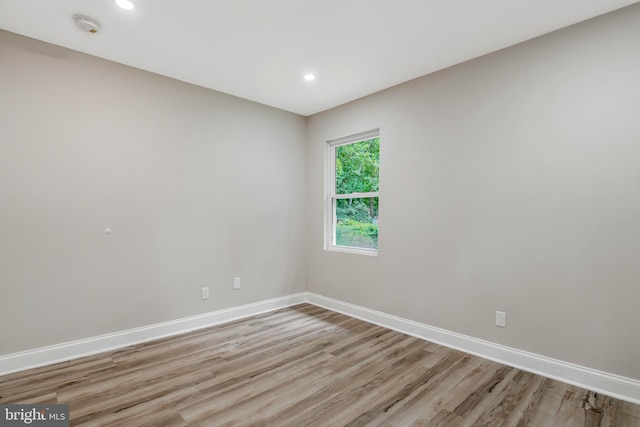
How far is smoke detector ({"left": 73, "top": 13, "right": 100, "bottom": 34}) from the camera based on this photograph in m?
2.19

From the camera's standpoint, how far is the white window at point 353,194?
3.68 metres

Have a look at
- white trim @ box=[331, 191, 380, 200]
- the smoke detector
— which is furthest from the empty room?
white trim @ box=[331, 191, 380, 200]

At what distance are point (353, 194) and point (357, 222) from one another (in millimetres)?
348

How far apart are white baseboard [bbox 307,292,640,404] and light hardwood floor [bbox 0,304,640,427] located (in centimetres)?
8

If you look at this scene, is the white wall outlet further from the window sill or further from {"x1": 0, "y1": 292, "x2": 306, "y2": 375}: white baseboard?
{"x1": 0, "y1": 292, "x2": 306, "y2": 375}: white baseboard

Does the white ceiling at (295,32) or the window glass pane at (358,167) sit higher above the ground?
the white ceiling at (295,32)

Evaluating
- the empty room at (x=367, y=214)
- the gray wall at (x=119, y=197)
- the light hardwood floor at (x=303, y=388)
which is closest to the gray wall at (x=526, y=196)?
the empty room at (x=367, y=214)

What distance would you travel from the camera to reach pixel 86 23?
2223mm

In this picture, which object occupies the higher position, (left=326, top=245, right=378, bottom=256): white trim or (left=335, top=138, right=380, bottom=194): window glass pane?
(left=335, top=138, right=380, bottom=194): window glass pane

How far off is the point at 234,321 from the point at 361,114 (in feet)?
9.10

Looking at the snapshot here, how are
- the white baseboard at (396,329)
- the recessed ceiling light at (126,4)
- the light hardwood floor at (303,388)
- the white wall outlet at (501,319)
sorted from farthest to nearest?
1. the white wall outlet at (501,319)
2. the white baseboard at (396,329)
3. the recessed ceiling light at (126,4)
4. the light hardwood floor at (303,388)

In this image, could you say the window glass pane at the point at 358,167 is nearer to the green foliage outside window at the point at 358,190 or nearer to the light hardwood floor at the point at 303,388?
the green foliage outside window at the point at 358,190

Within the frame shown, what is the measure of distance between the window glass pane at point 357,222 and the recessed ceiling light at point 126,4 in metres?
2.72

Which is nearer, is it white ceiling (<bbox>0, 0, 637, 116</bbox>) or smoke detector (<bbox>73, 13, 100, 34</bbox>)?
white ceiling (<bbox>0, 0, 637, 116</bbox>)
